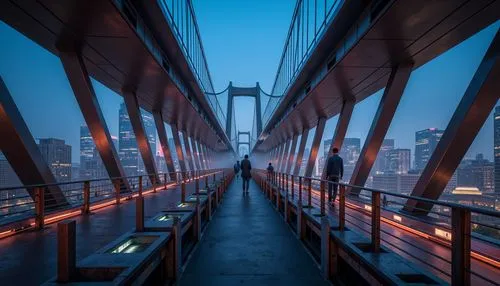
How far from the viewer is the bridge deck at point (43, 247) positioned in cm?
335

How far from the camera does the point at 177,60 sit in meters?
10.9

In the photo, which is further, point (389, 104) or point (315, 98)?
point (315, 98)

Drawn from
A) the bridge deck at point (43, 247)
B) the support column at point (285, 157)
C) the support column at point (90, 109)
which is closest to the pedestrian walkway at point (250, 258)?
the bridge deck at point (43, 247)

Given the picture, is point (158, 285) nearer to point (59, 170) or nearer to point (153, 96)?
point (153, 96)

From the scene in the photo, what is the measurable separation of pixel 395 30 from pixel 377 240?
4257 mm

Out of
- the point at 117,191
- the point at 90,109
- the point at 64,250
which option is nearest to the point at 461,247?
the point at 64,250

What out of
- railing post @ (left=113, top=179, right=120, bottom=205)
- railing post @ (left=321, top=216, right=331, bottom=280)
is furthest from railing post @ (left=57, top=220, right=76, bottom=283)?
railing post @ (left=113, top=179, right=120, bottom=205)

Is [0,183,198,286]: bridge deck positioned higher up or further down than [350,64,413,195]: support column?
further down

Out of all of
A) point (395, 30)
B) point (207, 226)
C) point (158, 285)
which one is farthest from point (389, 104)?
point (158, 285)

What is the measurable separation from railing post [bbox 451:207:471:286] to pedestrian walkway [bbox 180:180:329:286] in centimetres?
204

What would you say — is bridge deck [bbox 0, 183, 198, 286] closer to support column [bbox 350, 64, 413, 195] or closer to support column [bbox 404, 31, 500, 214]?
support column [bbox 404, 31, 500, 214]

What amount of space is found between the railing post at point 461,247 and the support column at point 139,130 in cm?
1184

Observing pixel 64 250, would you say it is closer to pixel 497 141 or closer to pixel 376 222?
pixel 376 222

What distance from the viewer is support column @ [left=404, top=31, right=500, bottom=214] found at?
534 cm
